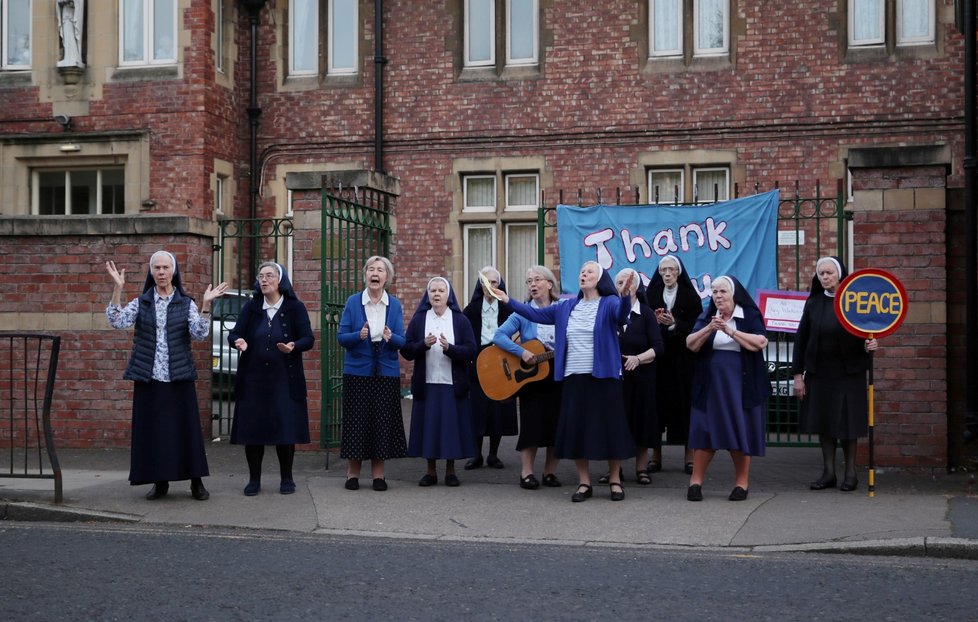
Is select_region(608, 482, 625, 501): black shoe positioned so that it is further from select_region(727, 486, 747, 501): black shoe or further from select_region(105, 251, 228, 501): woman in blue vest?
select_region(105, 251, 228, 501): woman in blue vest

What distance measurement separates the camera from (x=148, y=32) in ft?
72.2

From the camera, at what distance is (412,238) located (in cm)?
2177

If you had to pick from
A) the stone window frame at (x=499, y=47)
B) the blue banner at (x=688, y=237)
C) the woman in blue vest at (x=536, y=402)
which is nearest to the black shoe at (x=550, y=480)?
the woman in blue vest at (x=536, y=402)

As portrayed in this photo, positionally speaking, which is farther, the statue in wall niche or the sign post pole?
the statue in wall niche

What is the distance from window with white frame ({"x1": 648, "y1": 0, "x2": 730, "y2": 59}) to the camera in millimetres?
20766

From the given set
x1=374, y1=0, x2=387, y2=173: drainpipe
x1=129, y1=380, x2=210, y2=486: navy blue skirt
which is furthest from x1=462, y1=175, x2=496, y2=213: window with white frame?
x1=129, y1=380, x2=210, y2=486: navy blue skirt

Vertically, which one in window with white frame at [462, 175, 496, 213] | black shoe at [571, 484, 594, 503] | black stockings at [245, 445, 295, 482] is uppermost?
window with white frame at [462, 175, 496, 213]

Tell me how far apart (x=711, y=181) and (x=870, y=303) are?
10.6m

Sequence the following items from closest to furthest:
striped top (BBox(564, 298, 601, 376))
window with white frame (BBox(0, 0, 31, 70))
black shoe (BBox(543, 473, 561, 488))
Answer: striped top (BBox(564, 298, 601, 376)) → black shoe (BBox(543, 473, 561, 488)) → window with white frame (BBox(0, 0, 31, 70))

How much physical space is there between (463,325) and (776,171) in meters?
10.2

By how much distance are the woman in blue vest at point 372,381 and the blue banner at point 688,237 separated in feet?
12.5

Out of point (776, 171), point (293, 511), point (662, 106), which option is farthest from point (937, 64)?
point (293, 511)

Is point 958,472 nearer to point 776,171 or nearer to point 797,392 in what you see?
point 797,392

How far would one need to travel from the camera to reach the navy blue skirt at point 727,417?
1063cm
